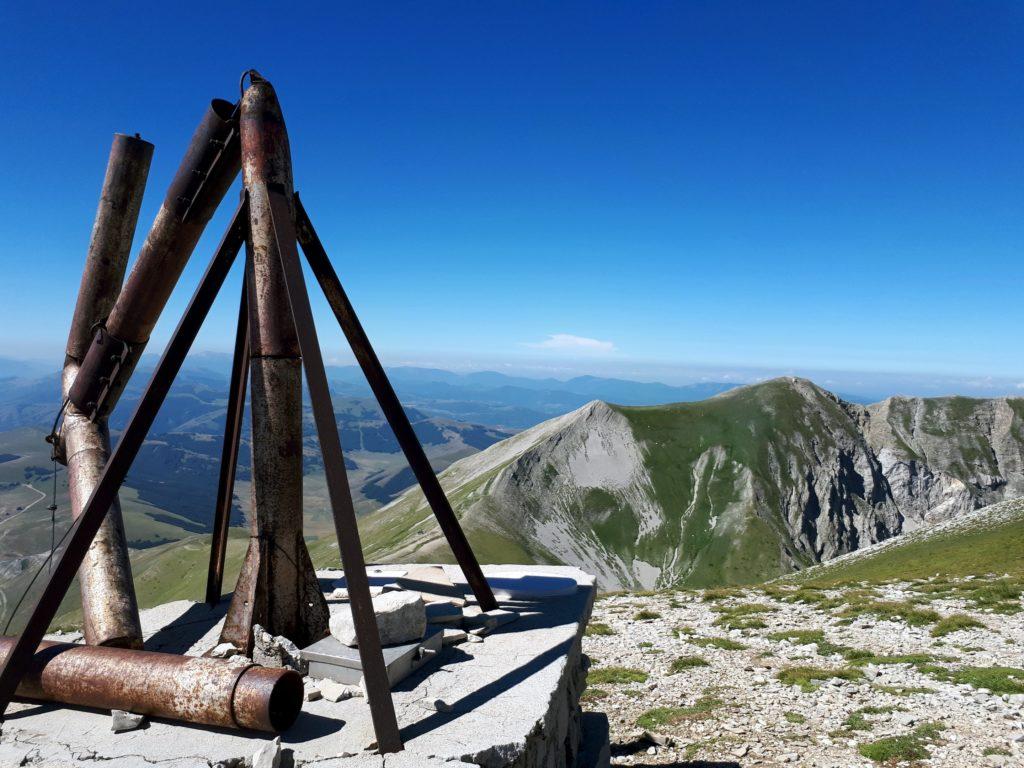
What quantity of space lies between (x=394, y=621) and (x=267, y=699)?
2263mm

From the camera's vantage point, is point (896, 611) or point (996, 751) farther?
point (896, 611)

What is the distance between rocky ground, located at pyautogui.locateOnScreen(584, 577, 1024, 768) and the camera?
11.5 metres

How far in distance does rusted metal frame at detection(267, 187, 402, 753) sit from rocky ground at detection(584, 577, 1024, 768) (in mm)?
8098

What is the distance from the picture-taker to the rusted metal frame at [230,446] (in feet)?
32.6

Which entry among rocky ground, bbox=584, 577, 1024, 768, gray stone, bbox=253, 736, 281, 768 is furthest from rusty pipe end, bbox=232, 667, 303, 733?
rocky ground, bbox=584, 577, 1024, 768

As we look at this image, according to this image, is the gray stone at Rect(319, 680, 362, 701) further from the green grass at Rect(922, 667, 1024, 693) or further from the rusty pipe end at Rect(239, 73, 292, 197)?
the green grass at Rect(922, 667, 1024, 693)

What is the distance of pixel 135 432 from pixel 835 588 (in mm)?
31564

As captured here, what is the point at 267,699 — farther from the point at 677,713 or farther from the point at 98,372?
the point at 677,713

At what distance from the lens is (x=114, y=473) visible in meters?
7.85

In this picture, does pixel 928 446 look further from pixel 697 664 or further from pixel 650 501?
pixel 697 664

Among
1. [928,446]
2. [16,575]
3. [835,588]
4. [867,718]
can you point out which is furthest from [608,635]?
[16,575]

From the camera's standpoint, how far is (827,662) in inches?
653

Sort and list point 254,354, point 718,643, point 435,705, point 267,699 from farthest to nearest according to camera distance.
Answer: point 718,643, point 254,354, point 435,705, point 267,699

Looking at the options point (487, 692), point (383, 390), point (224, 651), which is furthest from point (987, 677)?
point (224, 651)
